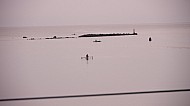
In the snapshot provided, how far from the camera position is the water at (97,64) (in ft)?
4.35

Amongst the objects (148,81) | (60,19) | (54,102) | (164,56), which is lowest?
(54,102)

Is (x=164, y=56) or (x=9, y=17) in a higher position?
(x=9, y=17)

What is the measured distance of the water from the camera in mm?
1327

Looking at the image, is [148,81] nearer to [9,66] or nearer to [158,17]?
[158,17]

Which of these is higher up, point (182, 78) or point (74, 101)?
point (182, 78)

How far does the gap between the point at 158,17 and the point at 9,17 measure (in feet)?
2.56

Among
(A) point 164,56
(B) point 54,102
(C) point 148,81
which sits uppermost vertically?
(A) point 164,56

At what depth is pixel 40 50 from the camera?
1.33 m

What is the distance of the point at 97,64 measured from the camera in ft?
4.46

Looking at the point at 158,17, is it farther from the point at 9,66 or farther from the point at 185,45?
the point at 9,66

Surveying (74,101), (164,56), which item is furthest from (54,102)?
(164,56)

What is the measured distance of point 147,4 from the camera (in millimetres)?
1388

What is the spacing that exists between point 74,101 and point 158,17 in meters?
0.63

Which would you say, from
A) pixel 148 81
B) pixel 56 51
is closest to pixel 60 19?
pixel 56 51
